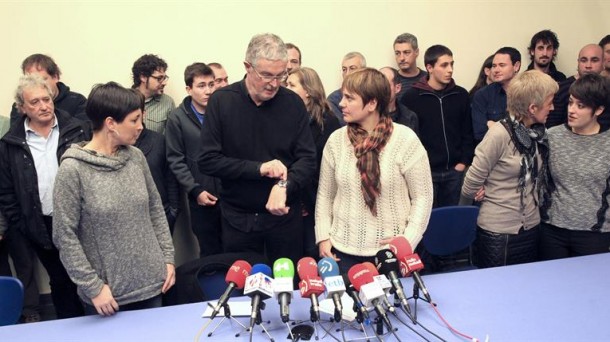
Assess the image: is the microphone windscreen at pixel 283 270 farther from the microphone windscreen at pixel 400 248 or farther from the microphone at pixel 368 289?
the microphone windscreen at pixel 400 248

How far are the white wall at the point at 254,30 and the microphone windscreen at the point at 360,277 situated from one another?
106 inches

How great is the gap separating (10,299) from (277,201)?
1.09 metres

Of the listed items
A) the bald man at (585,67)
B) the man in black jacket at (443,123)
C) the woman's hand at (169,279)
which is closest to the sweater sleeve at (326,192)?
the woman's hand at (169,279)

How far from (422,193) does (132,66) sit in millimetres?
2615

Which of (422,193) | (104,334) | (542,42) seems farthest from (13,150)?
(542,42)

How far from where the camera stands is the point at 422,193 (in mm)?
1947

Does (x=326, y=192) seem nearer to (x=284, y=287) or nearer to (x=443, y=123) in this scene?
(x=284, y=287)

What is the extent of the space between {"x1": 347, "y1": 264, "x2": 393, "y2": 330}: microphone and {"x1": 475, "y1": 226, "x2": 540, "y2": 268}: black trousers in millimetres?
1139

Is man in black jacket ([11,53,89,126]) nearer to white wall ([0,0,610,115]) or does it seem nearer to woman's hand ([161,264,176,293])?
white wall ([0,0,610,115])

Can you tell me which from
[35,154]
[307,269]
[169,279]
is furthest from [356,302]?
[35,154]

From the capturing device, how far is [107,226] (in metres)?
1.79

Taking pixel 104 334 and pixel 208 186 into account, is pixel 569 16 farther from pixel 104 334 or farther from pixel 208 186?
pixel 104 334

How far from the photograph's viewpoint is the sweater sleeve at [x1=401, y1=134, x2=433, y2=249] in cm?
193

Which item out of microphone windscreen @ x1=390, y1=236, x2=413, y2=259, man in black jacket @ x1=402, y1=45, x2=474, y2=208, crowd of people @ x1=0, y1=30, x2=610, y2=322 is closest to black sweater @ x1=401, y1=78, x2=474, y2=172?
man in black jacket @ x1=402, y1=45, x2=474, y2=208
